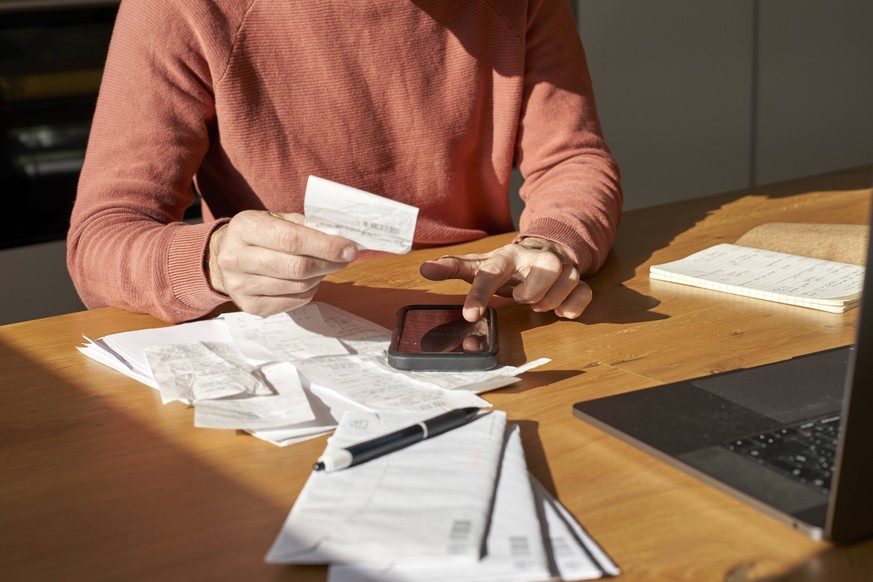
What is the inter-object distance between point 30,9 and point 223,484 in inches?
78.8

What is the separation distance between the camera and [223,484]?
2.38ft

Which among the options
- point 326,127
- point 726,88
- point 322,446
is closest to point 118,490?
point 322,446

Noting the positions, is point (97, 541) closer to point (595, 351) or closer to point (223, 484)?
point (223, 484)

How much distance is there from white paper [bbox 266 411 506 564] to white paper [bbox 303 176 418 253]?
206mm

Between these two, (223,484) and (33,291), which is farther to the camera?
(33,291)

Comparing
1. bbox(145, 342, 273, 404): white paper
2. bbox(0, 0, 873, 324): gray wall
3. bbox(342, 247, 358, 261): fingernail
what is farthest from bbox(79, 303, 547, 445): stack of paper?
bbox(0, 0, 873, 324): gray wall

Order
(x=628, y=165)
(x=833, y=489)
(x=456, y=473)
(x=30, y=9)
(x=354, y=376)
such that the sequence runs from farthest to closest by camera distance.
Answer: (x=628, y=165) < (x=30, y=9) < (x=354, y=376) < (x=456, y=473) < (x=833, y=489)

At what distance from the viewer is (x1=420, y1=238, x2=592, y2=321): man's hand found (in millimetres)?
1075

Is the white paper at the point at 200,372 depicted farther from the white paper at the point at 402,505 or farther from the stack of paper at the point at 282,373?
the white paper at the point at 402,505

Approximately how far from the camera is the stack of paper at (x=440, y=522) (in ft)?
1.90

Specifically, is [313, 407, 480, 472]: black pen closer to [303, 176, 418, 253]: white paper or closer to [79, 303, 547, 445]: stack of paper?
[79, 303, 547, 445]: stack of paper

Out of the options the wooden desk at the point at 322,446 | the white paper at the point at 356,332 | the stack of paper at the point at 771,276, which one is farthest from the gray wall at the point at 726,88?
the white paper at the point at 356,332

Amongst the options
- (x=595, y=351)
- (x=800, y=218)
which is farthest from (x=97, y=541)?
(x=800, y=218)

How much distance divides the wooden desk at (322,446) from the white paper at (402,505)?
2 centimetres
